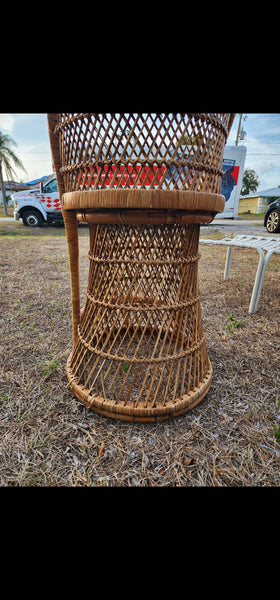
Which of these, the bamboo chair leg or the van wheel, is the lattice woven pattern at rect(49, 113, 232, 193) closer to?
the bamboo chair leg

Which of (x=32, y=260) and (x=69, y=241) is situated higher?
(x=69, y=241)

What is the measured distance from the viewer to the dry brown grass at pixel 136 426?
3.19ft

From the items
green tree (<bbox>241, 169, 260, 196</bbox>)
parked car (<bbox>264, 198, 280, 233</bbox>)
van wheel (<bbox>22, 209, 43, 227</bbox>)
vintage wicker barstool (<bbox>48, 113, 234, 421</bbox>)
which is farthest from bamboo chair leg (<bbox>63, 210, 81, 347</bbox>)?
green tree (<bbox>241, 169, 260, 196</bbox>)

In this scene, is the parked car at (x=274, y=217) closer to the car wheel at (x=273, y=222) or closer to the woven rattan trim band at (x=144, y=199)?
the car wheel at (x=273, y=222)

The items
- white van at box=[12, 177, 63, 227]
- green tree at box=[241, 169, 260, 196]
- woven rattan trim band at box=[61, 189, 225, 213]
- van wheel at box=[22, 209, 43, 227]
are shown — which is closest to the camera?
woven rattan trim band at box=[61, 189, 225, 213]

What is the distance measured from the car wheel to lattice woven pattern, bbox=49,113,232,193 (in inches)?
264

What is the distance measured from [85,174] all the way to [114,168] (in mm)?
109

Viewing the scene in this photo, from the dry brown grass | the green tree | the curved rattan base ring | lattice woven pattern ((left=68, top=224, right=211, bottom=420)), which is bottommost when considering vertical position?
the dry brown grass

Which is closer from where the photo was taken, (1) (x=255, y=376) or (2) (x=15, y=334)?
(1) (x=255, y=376)

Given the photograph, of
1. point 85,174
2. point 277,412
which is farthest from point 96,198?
point 277,412

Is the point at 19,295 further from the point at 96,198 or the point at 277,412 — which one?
the point at 277,412

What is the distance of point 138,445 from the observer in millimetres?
1080

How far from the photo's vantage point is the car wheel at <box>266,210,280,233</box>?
22.5 feet

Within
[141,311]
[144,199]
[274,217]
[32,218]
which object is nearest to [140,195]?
[144,199]
